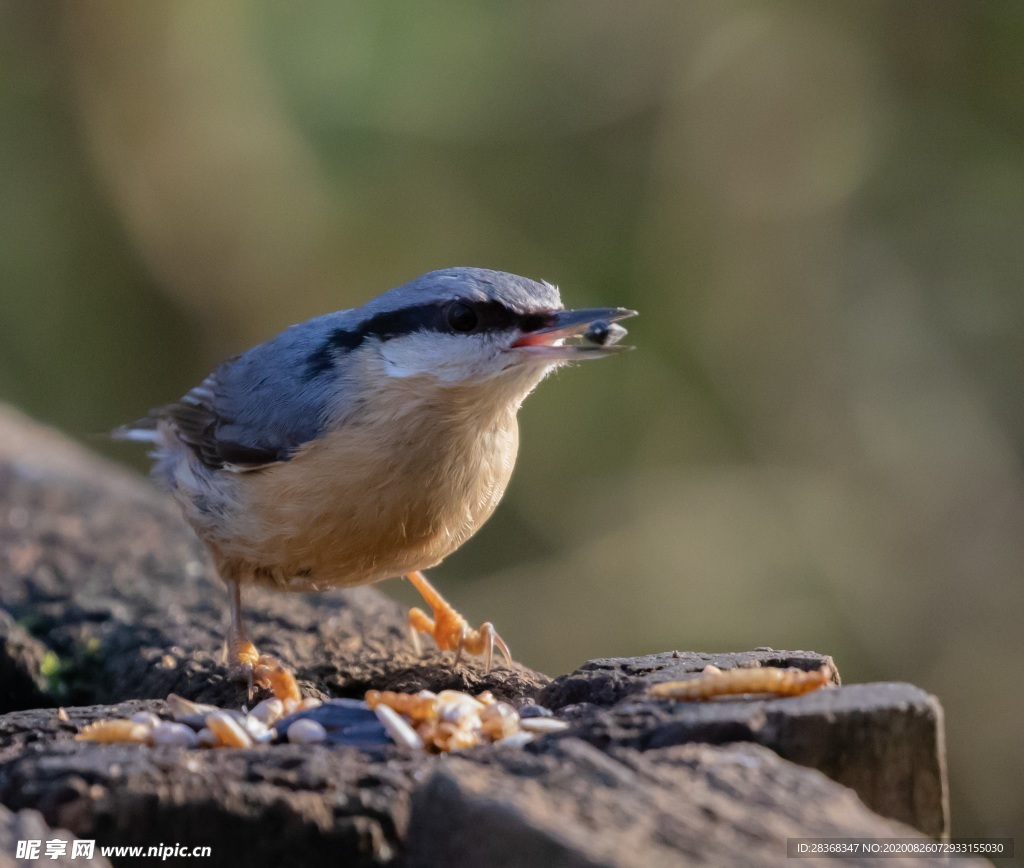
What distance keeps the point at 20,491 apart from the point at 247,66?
4510 mm

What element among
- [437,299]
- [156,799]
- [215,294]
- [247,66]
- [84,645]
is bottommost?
[156,799]

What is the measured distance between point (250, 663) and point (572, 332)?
129 cm

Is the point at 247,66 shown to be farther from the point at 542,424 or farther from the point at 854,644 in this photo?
the point at 854,644

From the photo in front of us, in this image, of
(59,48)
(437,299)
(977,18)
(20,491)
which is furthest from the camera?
(59,48)

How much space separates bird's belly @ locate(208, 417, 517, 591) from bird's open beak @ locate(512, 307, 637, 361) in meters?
0.42

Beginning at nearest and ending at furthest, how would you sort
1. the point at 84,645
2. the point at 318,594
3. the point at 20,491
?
the point at 84,645
the point at 318,594
the point at 20,491

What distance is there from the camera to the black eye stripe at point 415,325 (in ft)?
10.8

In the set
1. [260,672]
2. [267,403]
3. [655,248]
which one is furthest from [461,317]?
[655,248]

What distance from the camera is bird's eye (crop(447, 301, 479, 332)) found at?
3.33 metres

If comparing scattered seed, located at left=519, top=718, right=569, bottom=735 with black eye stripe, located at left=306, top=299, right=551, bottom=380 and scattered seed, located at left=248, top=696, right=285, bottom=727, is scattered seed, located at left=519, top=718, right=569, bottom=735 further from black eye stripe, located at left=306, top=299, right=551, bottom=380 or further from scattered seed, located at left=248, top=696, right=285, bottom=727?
black eye stripe, located at left=306, top=299, right=551, bottom=380

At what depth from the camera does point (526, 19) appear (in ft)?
29.1

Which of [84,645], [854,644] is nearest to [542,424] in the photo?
[854,644]

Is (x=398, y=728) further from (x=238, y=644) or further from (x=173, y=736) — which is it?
(x=238, y=644)

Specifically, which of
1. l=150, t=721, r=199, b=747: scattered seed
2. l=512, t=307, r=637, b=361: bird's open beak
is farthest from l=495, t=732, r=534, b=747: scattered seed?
l=512, t=307, r=637, b=361: bird's open beak
